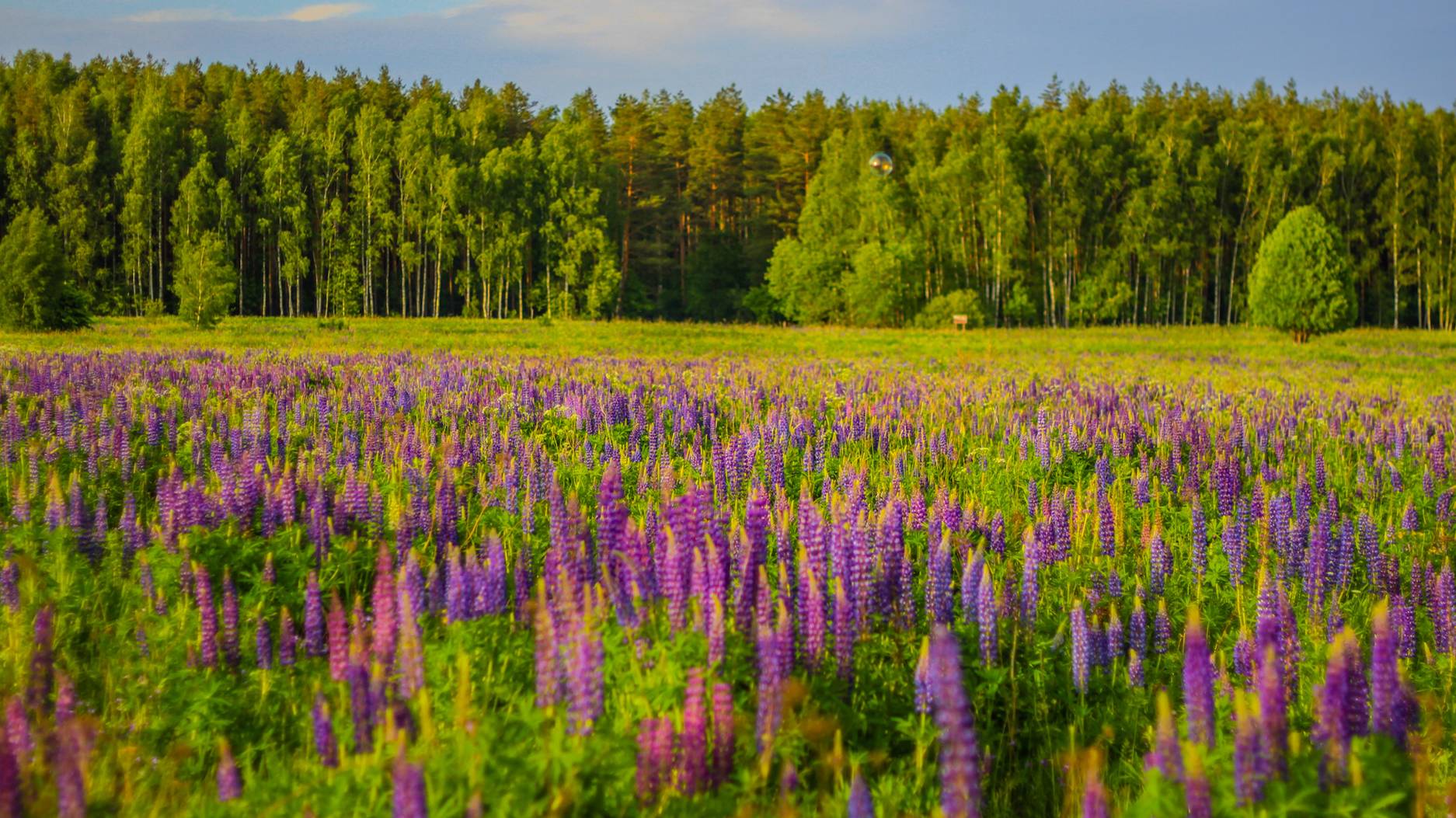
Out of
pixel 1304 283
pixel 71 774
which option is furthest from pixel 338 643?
pixel 1304 283

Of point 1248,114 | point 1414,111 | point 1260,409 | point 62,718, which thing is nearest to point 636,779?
point 62,718

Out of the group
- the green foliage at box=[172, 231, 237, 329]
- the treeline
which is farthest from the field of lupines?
the treeline

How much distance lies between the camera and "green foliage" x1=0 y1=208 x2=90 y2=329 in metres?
22.2

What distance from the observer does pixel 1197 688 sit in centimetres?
223

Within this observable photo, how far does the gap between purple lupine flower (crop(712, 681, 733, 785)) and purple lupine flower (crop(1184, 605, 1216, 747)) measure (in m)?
1.10

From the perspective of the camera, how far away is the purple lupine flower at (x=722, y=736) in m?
2.31

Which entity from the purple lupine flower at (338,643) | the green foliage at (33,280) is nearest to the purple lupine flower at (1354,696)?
the purple lupine flower at (338,643)

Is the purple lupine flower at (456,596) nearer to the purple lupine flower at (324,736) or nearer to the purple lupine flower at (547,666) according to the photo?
the purple lupine flower at (324,736)

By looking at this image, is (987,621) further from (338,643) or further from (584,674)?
(338,643)

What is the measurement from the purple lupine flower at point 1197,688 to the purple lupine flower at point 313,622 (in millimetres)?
2698

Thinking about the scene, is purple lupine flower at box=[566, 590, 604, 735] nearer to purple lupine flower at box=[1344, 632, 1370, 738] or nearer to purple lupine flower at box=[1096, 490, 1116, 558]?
purple lupine flower at box=[1344, 632, 1370, 738]

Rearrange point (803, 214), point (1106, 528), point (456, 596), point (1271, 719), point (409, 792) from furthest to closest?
point (803, 214), point (1106, 528), point (456, 596), point (1271, 719), point (409, 792)

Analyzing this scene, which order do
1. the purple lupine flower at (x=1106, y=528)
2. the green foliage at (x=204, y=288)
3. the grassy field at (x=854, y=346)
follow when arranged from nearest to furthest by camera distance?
the purple lupine flower at (x=1106, y=528), the grassy field at (x=854, y=346), the green foliage at (x=204, y=288)

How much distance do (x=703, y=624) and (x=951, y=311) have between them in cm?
5564
